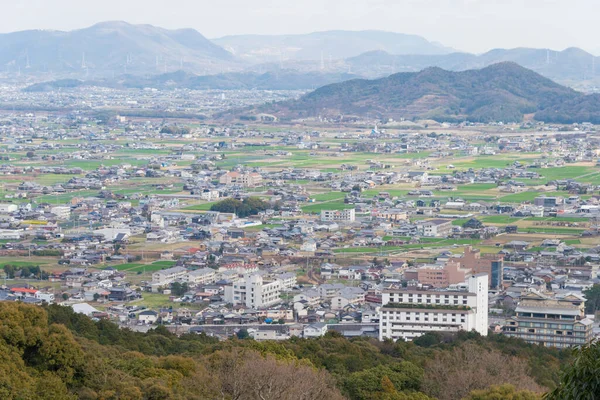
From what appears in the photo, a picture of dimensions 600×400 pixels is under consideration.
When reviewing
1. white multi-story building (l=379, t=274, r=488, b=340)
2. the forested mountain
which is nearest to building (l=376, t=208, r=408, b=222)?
white multi-story building (l=379, t=274, r=488, b=340)

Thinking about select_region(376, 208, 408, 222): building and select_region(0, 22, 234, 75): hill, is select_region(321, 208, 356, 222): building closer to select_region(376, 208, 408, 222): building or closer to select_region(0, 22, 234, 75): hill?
select_region(376, 208, 408, 222): building

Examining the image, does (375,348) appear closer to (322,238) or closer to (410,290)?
(410,290)

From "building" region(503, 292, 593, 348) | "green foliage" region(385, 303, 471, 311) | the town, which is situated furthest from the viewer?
the town

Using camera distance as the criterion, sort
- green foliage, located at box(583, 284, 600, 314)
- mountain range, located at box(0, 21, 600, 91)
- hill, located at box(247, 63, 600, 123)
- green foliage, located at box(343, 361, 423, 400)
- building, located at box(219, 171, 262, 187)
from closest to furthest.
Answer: green foliage, located at box(343, 361, 423, 400) → green foliage, located at box(583, 284, 600, 314) → building, located at box(219, 171, 262, 187) → hill, located at box(247, 63, 600, 123) → mountain range, located at box(0, 21, 600, 91)

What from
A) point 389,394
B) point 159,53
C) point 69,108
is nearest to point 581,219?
point 389,394

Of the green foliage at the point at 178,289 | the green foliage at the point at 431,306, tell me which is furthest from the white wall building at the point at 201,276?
the green foliage at the point at 431,306

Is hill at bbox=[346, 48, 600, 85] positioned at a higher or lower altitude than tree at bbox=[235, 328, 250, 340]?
higher

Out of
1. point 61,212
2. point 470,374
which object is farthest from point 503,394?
point 61,212
